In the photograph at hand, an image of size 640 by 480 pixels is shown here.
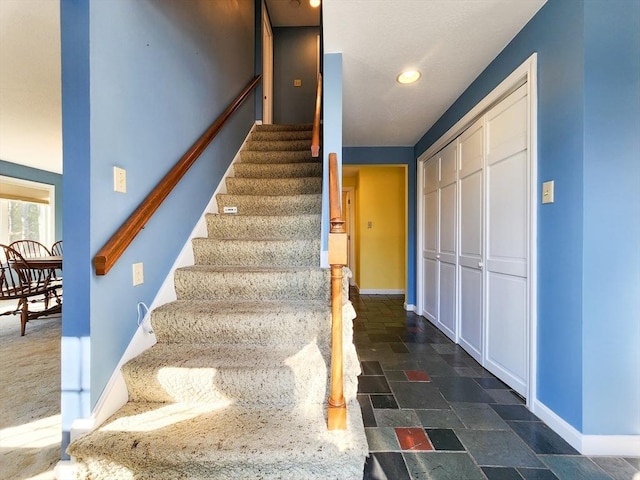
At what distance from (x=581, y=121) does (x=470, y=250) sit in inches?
49.7

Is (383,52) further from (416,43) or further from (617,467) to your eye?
(617,467)

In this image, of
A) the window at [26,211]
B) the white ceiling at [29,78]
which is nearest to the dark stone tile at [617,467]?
the white ceiling at [29,78]

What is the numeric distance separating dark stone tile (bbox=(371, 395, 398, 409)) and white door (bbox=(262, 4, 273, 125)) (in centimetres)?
371

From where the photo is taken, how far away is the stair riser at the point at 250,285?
1.77 meters

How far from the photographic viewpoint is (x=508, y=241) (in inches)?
72.8

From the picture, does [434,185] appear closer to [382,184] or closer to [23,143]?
[382,184]

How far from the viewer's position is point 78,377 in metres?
1.14

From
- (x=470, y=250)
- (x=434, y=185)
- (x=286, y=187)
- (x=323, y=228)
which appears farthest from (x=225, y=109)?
(x=470, y=250)

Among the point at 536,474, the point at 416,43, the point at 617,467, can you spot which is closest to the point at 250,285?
the point at 536,474

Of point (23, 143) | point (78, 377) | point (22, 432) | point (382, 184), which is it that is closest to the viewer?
point (78, 377)

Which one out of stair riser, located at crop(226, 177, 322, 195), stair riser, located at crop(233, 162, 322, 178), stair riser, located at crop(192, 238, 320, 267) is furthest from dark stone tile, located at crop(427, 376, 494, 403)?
stair riser, located at crop(233, 162, 322, 178)

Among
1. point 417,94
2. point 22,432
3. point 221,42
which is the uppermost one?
point 221,42

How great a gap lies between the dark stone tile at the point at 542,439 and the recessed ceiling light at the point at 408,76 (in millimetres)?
2349

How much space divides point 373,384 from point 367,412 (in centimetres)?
31
